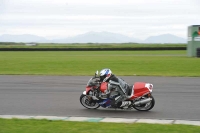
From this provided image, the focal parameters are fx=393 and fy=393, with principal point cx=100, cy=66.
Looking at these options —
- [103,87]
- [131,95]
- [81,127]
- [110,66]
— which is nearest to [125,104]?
[131,95]

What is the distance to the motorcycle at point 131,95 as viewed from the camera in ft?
40.0

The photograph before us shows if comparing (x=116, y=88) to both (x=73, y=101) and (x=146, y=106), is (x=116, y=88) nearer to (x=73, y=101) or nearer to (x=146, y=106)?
(x=146, y=106)

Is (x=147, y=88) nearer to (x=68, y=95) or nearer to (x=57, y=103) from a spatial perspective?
(x=57, y=103)

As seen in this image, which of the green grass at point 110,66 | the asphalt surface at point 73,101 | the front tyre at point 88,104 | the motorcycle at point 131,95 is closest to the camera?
the asphalt surface at point 73,101

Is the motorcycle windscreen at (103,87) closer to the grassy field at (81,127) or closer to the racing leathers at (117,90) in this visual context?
the racing leathers at (117,90)

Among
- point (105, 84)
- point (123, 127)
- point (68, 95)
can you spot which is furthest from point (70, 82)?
point (123, 127)

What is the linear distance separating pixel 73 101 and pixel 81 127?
17.8 ft

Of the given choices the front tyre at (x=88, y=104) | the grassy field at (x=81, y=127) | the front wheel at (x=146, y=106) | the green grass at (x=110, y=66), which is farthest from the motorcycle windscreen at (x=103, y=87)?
the green grass at (x=110, y=66)

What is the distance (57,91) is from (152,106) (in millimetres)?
6214

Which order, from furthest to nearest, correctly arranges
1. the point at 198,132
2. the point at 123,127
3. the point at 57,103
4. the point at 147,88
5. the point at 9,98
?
the point at 9,98 → the point at 57,103 → the point at 147,88 → the point at 123,127 → the point at 198,132

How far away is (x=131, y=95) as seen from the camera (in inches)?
482

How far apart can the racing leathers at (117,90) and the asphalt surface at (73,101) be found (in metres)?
0.28

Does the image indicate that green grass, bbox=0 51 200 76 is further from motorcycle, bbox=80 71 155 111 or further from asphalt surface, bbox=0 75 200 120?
motorcycle, bbox=80 71 155 111

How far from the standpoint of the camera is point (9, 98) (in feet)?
50.0
